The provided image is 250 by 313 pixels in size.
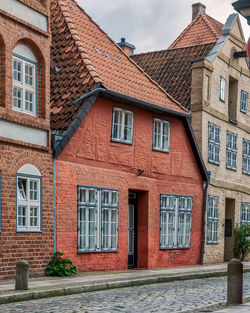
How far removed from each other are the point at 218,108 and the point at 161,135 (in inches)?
191

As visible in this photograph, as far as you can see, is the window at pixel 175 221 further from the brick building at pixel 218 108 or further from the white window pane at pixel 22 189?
the white window pane at pixel 22 189

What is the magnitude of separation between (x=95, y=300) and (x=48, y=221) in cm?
444

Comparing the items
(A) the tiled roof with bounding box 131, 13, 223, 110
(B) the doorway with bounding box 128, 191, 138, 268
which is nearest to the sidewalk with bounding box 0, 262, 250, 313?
(B) the doorway with bounding box 128, 191, 138, 268

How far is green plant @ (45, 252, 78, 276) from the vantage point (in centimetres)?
1551

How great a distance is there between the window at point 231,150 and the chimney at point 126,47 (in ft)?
24.0

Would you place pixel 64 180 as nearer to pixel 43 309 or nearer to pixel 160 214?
pixel 160 214

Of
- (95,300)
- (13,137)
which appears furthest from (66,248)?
(95,300)

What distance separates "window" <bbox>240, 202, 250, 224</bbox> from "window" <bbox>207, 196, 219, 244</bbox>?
2839mm

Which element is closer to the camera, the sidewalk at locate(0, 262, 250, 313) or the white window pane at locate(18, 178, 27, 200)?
the sidewalk at locate(0, 262, 250, 313)

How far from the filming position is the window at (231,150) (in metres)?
25.7

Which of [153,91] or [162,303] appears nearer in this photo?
[162,303]

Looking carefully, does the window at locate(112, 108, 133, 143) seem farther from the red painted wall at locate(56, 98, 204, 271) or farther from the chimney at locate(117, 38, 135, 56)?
the chimney at locate(117, 38, 135, 56)

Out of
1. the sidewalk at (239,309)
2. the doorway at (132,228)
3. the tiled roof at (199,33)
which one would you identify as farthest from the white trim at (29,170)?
the tiled roof at (199,33)

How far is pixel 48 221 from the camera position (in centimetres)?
1561
